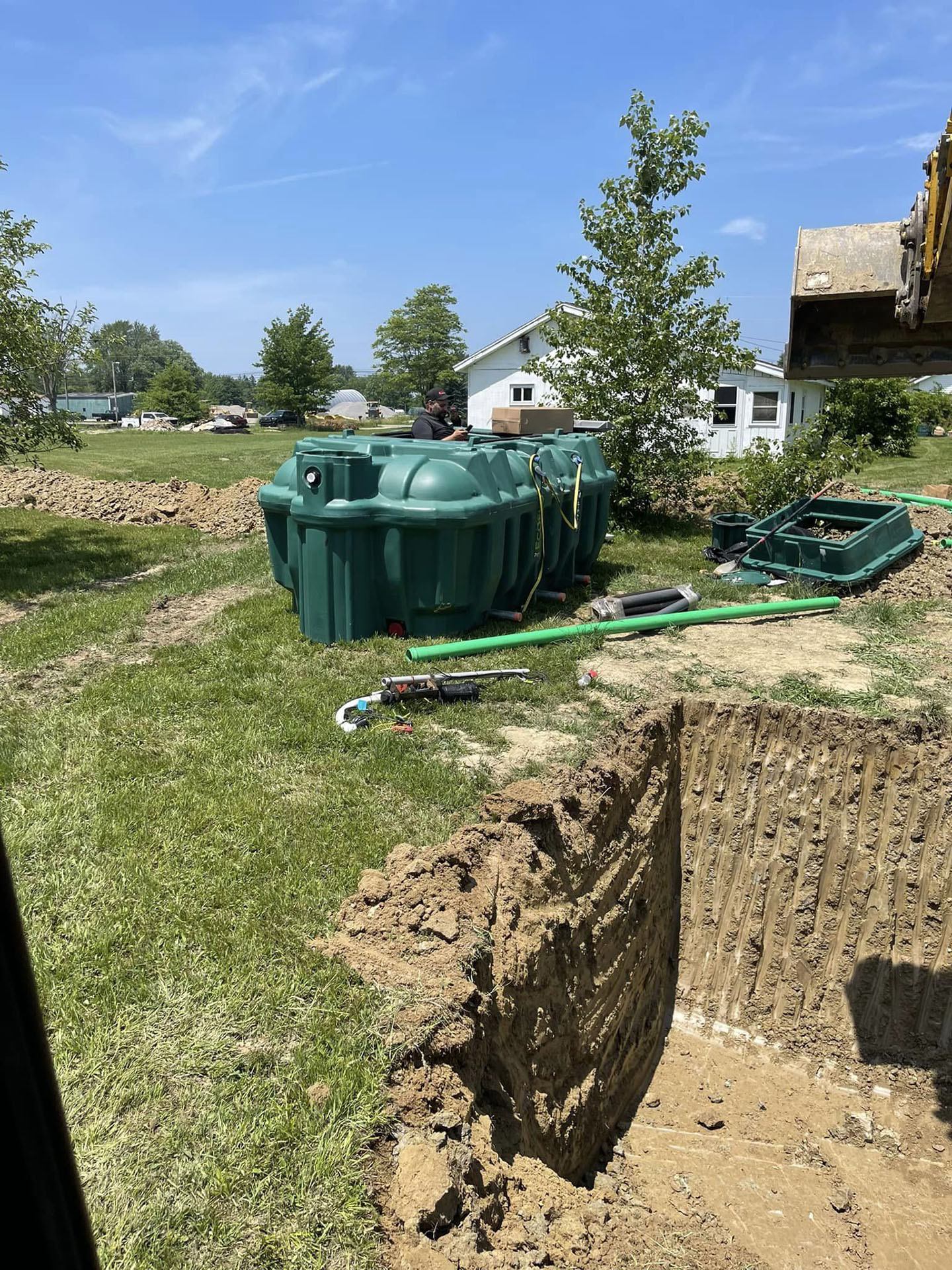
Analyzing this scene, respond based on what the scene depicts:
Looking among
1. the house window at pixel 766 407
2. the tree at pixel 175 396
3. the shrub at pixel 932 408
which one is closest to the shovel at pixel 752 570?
the house window at pixel 766 407

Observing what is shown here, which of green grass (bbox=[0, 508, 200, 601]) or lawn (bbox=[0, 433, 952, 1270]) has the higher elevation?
green grass (bbox=[0, 508, 200, 601])

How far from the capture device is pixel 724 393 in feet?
110

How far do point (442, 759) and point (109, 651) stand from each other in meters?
3.59

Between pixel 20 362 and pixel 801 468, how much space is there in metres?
10.2

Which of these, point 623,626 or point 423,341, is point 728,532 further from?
point 423,341

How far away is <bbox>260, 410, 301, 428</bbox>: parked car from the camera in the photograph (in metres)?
51.5

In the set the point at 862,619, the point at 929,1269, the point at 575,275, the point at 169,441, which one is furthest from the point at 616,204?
the point at 169,441

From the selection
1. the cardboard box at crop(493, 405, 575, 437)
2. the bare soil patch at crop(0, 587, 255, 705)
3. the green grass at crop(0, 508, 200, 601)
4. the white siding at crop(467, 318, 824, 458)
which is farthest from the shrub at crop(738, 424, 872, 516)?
the white siding at crop(467, 318, 824, 458)

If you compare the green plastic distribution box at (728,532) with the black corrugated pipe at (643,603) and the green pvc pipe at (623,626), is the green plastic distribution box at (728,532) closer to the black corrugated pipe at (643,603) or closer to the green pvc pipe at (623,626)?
the green pvc pipe at (623,626)

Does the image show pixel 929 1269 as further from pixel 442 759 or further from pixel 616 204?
pixel 616 204

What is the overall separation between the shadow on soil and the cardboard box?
621cm

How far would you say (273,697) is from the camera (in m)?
6.44

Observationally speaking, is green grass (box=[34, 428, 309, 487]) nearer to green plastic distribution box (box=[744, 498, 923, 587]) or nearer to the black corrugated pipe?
the black corrugated pipe

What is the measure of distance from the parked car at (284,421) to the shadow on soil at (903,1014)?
4875 cm
